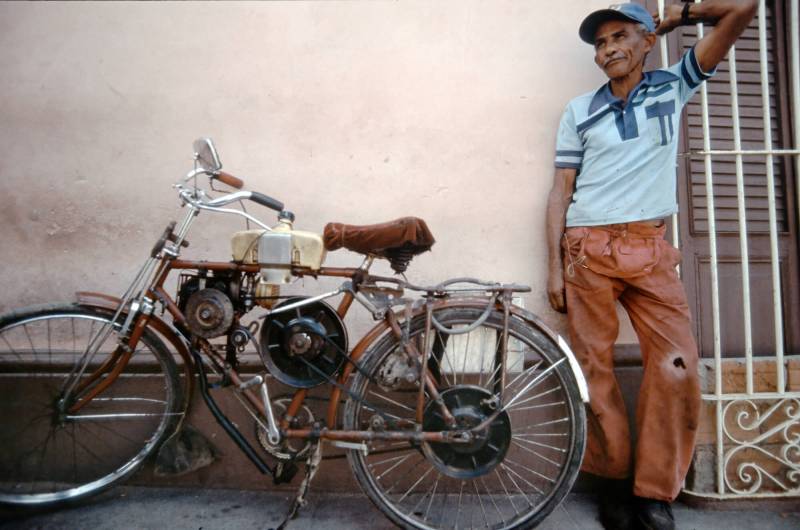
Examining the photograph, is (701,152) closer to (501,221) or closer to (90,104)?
(501,221)

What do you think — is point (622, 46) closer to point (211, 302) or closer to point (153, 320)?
point (211, 302)

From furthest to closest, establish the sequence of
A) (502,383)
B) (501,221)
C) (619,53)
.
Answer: (501,221), (619,53), (502,383)

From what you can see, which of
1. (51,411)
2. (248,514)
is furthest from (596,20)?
(51,411)

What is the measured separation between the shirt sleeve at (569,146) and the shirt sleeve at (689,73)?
54cm

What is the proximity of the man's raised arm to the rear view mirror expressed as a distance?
7.84ft

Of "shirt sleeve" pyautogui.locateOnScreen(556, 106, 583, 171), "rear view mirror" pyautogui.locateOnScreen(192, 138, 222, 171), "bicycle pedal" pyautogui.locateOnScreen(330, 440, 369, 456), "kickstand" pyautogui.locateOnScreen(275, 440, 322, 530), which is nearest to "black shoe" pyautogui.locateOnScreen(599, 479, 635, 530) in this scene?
"bicycle pedal" pyautogui.locateOnScreen(330, 440, 369, 456)

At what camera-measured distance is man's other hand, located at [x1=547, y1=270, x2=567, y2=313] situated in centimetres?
271

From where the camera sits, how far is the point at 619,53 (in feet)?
8.35

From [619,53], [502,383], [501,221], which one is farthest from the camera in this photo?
[501,221]

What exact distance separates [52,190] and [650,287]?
3.44 m

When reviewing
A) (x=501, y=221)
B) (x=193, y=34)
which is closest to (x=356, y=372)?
(x=501, y=221)

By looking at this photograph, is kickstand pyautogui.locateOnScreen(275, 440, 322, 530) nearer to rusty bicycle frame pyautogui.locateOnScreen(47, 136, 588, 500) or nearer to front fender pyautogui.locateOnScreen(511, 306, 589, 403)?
rusty bicycle frame pyautogui.locateOnScreen(47, 136, 588, 500)

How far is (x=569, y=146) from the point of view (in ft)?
9.00

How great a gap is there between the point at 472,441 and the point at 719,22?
2.35 m
